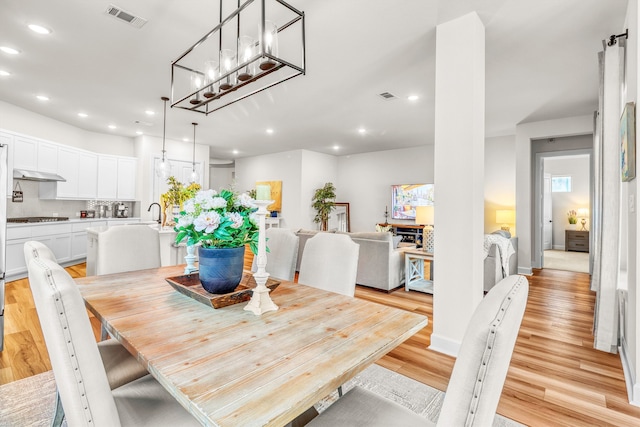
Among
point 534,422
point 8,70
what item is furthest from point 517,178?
point 8,70

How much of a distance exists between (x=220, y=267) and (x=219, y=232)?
6.3 inches

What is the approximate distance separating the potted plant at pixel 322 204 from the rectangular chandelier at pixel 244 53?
15.3 feet

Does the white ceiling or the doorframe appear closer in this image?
the white ceiling

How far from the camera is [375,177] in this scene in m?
8.90

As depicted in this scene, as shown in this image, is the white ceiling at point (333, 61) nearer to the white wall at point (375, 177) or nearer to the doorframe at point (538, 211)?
the doorframe at point (538, 211)

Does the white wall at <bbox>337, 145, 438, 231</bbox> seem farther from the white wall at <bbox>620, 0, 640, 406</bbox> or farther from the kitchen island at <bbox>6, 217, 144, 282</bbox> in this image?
the white wall at <bbox>620, 0, 640, 406</bbox>

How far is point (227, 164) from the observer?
38.9ft

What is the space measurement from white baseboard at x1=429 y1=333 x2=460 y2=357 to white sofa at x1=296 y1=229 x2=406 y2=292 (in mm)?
1667

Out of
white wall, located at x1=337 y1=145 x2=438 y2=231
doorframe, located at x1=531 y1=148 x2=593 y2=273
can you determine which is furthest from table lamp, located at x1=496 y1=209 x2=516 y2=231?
white wall, located at x1=337 y1=145 x2=438 y2=231

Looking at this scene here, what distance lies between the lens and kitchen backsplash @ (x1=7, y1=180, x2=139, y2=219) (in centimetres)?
544

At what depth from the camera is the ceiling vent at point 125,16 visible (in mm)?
2600

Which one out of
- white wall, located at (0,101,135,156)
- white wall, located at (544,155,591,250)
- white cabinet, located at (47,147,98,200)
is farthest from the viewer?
white wall, located at (544,155,591,250)

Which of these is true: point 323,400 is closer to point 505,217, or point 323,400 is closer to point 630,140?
point 630,140

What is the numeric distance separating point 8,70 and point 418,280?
591 centimetres
